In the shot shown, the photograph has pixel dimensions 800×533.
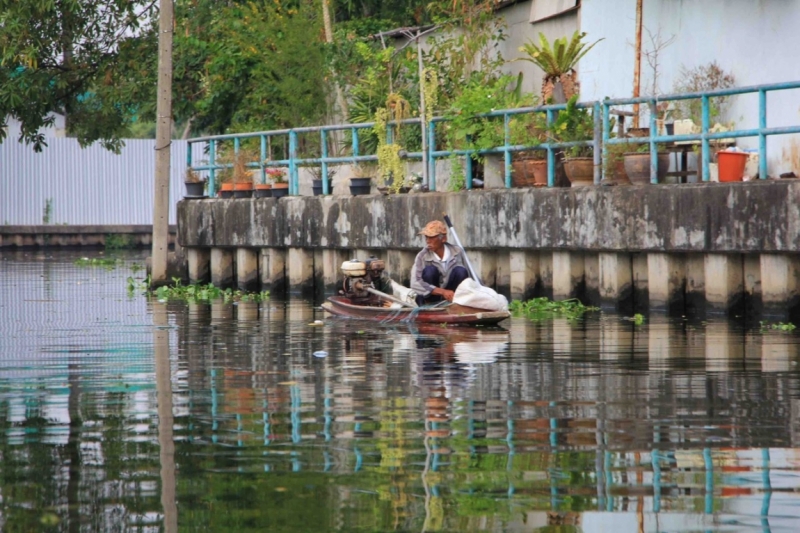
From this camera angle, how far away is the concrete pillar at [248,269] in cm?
2484

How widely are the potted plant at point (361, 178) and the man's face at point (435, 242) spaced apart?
5765mm

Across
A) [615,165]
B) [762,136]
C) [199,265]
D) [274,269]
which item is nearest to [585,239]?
[615,165]

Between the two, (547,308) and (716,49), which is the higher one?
(716,49)

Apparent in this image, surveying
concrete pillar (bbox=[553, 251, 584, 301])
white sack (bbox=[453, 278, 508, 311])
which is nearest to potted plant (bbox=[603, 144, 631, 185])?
concrete pillar (bbox=[553, 251, 584, 301])

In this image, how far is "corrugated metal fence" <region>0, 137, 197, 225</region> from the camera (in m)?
41.8

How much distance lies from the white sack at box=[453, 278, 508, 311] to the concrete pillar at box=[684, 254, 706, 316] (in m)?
2.49

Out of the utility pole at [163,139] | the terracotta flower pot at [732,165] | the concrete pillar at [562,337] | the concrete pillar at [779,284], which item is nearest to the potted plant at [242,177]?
the utility pole at [163,139]

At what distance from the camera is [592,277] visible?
60.4 ft

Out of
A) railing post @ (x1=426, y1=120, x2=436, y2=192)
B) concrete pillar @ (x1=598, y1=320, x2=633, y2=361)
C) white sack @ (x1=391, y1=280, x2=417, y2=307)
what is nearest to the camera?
concrete pillar @ (x1=598, y1=320, x2=633, y2=361)

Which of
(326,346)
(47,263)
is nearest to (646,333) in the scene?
(326,346)

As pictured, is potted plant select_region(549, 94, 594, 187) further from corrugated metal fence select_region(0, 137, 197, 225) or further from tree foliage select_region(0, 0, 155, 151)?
corrugated metal fence select_region(0, 137, 197, 225)

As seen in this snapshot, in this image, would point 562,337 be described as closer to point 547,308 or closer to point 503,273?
point 547,308

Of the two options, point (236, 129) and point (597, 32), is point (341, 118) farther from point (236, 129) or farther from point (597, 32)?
point (597, 32)

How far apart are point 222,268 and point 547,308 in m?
8.82
